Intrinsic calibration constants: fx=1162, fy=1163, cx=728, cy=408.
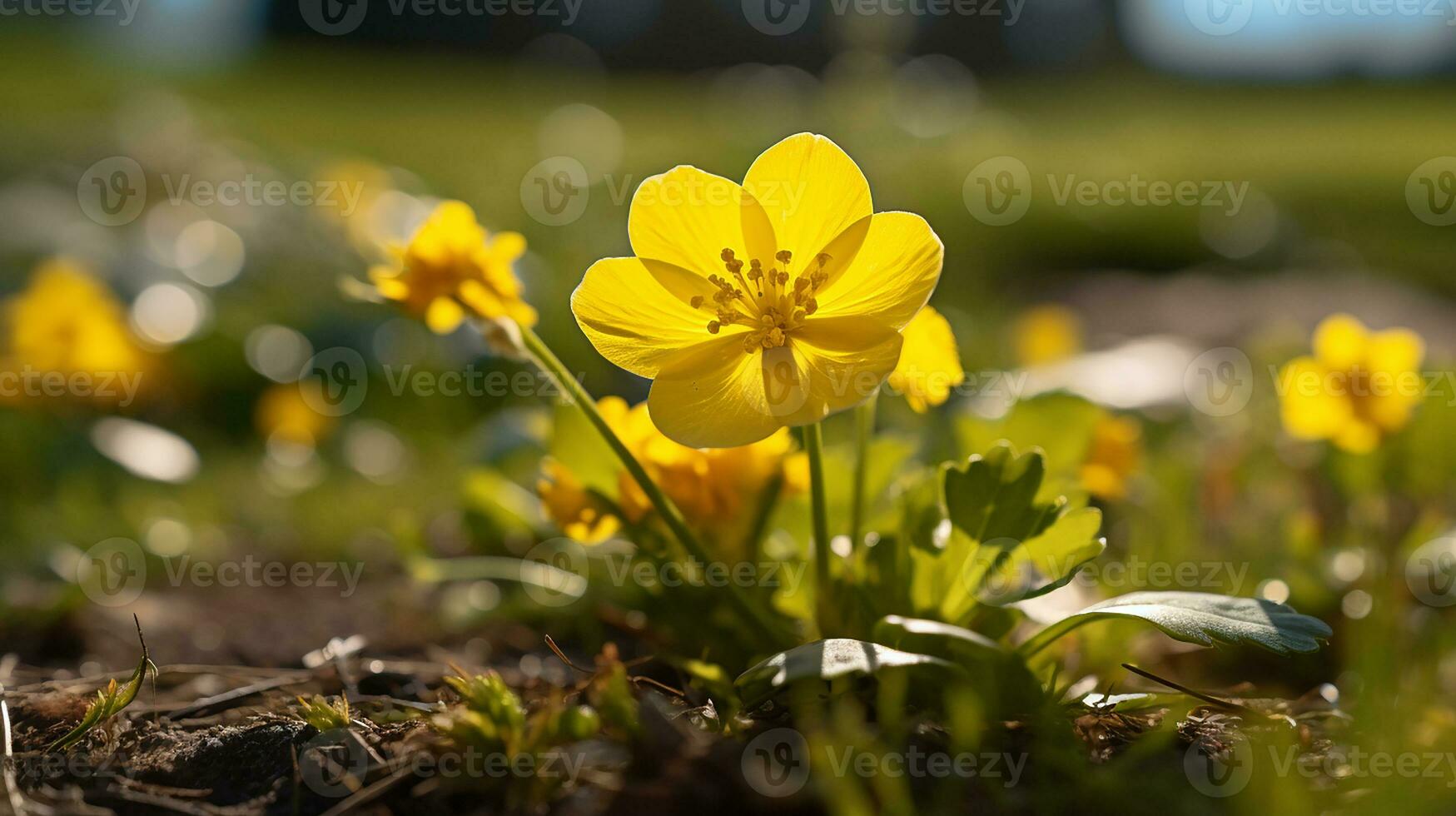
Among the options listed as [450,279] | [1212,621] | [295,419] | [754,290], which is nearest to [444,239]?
[450,279]

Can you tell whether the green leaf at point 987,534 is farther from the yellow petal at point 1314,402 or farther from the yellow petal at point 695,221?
the yellow petal at point 1314,402

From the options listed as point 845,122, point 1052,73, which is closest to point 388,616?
point 845,122

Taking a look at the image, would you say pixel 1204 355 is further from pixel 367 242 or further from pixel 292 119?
pixel 292 119

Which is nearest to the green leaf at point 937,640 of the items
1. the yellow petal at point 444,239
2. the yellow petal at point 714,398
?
the yellow petal at point 714,398

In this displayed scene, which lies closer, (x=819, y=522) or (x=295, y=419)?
(x=819, y=522)

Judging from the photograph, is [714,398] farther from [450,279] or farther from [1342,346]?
[1342,346]

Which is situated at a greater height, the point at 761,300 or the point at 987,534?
the point at 761,300

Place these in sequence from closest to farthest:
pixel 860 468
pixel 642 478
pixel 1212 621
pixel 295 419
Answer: pixel 1212 621, pixel 642 478, pixel 860 468, pixel 295 419

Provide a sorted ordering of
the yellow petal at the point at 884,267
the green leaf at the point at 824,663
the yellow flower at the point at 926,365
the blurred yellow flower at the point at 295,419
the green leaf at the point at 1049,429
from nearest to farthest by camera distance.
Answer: the green leaf at the point at 824,663 → the yellow petal at the point at 884,267 → the yellow flower at the point at 926,365 → the green leaf at the point at 1049,429 → the blurred yellow flower at the point at 295,419
